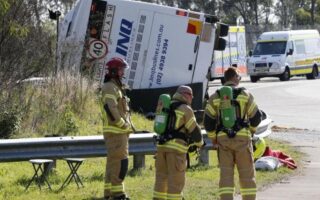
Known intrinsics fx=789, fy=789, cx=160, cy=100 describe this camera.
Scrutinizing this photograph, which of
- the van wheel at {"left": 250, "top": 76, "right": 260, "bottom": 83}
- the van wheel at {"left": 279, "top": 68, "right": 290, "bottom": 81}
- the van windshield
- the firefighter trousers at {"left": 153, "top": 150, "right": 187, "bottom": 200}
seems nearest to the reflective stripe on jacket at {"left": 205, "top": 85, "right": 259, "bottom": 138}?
the firefighter trousers at {"left": 153, "top": 150, "right": 187, "bottom": 200}

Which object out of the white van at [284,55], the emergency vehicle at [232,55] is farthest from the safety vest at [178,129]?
the white van at [284,55]

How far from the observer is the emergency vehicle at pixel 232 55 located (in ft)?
129

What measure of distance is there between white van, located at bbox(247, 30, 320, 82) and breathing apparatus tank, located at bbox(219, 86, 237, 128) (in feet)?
108

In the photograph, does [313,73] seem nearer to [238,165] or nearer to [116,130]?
[116,130]

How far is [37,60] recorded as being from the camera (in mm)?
17328

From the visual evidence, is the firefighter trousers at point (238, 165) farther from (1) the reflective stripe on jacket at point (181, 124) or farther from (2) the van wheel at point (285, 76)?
(2) the van wheel at point (285, 76)

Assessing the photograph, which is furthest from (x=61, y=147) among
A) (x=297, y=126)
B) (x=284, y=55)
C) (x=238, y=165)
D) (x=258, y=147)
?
(x=284, y=55)

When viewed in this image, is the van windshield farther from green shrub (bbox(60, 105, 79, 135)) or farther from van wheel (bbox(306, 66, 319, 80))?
green shrub (bbox(60, 105, 79, 135))

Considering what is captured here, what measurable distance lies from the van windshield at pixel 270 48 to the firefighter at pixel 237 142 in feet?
109

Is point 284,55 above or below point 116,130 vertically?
above

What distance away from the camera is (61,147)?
440 inches

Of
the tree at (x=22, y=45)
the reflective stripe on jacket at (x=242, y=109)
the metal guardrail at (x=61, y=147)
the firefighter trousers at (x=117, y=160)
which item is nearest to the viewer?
the reflective stripe on jacket at (x=242, y=109)

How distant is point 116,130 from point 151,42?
980 centimetres

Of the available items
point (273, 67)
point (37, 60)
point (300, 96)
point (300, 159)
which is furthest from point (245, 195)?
point (273, 67)
